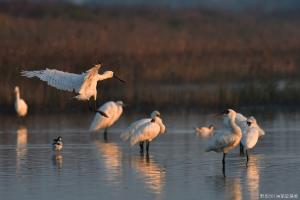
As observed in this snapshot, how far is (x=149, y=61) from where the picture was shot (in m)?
26.4

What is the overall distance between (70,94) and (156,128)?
7005 millimetres

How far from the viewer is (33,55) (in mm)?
24453

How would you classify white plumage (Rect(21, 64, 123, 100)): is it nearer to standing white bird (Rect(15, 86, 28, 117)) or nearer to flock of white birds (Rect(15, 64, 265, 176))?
flock of white birds (Rect(15, 64, 265, 176))

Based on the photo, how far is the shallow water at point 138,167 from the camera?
40.3 ft

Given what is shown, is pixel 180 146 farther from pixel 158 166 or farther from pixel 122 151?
pixel 158 166

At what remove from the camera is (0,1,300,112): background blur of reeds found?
2384 centimetres

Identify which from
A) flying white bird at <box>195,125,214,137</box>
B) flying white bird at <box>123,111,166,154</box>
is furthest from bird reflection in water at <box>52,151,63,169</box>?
flying white bird at <box>195,125,214,137</box>

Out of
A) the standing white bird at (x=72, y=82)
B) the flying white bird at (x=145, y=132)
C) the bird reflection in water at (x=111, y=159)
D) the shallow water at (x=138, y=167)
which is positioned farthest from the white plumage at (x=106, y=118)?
the standing white bird at (x=72, y=82)

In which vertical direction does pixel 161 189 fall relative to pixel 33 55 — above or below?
below

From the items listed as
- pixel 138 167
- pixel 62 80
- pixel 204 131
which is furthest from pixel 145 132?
pixel 204 131

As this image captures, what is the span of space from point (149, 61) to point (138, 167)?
39.2ft

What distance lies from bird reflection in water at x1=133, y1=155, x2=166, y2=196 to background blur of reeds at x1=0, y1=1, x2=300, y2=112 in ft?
26.4

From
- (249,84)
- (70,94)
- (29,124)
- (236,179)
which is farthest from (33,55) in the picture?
(236,179)

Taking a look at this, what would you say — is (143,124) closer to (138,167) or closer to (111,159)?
(111,159)
